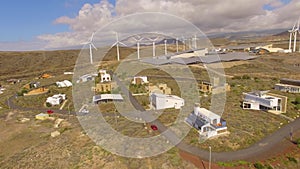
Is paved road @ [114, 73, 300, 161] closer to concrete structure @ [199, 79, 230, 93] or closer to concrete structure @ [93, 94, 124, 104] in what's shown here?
concrete structure @ [93, 94, 124, 104]

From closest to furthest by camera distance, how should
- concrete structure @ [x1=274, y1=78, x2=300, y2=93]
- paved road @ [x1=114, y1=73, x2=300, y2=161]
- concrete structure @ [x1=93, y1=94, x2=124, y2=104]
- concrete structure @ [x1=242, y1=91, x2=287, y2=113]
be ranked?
paved road @ [x1=114, y1=73, x2=300, y2=161], concrete structure @ [x1=242, y1=91, x2=287, y2=113], concrete structure @ [x1=93, y1=94, x2=124, y2=104], concrete structure @ [x1=274, y1=78, x2=300, y2=93]

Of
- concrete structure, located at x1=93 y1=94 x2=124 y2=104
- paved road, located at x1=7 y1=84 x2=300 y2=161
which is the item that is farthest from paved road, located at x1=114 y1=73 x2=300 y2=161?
concrete structure, located at x1=93 y1=94 x2=124 y2=104

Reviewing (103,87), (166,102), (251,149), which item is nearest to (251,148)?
(251,149)

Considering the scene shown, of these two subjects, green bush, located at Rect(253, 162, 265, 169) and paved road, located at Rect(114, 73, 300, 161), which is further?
paved road, located at Rect(114, 73, 300, 161)

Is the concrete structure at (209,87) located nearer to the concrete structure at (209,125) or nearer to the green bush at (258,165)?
the concrete structure at (209,125)

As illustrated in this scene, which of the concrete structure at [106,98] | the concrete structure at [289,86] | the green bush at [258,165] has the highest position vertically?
the concrete structure at [289,86]

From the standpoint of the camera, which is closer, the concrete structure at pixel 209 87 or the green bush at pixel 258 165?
the green bush at pixel 258 165

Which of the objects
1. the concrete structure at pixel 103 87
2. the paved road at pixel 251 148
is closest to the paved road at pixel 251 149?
the paved road at pixel 251 148

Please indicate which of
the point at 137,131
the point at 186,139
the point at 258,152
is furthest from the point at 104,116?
the point at 258,152

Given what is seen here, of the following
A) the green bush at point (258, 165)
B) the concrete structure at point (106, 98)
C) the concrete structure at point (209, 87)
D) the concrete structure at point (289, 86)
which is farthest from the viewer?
the concrete structure at point (209, 87)
